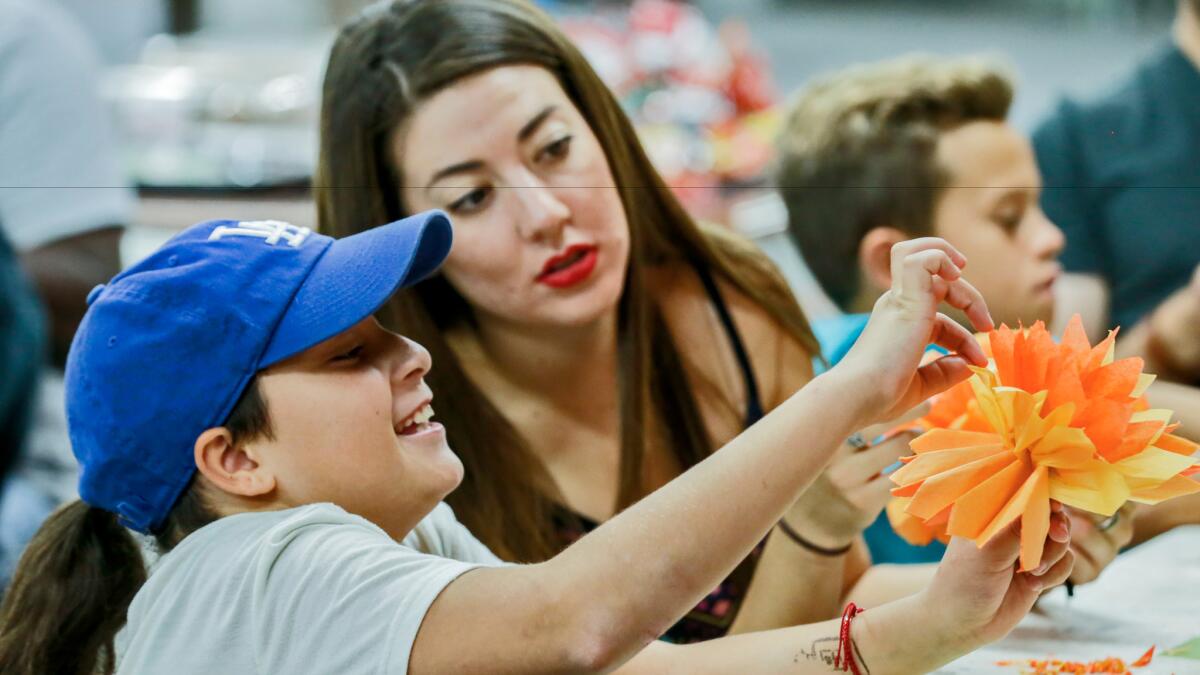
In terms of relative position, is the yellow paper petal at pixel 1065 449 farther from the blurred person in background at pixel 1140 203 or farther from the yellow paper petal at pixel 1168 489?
the blurred person in background at pixel 1140 203

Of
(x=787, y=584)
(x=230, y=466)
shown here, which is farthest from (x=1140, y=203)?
(x=230, y=466)

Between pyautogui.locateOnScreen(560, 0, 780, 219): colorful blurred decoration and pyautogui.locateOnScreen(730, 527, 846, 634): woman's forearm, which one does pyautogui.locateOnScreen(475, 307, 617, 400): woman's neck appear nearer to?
pyautogui.locateOnScreen(730, 527, 846, 634): woman's forearm

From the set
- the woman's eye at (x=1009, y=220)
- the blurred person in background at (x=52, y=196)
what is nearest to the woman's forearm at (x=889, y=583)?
the woman's eye at (x=1009, y=220)

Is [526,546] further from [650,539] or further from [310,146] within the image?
[310,146]

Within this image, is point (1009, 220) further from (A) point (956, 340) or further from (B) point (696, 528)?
(B) point (696, 528)

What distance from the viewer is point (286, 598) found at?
75cm

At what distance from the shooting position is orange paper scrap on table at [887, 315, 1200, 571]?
0.78 meters

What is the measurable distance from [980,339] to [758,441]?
0.17 metres

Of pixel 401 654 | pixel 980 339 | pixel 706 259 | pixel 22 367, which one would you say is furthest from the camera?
pixel 22 367

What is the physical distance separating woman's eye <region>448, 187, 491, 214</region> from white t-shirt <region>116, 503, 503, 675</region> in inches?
11.3

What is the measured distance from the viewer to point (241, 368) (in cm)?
81

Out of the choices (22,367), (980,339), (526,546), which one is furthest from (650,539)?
(22,367)

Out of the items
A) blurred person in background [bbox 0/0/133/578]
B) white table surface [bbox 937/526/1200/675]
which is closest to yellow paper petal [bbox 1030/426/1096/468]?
white table surface [bbox 937/526/1200/675]

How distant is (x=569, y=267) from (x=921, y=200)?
0.24 metres
